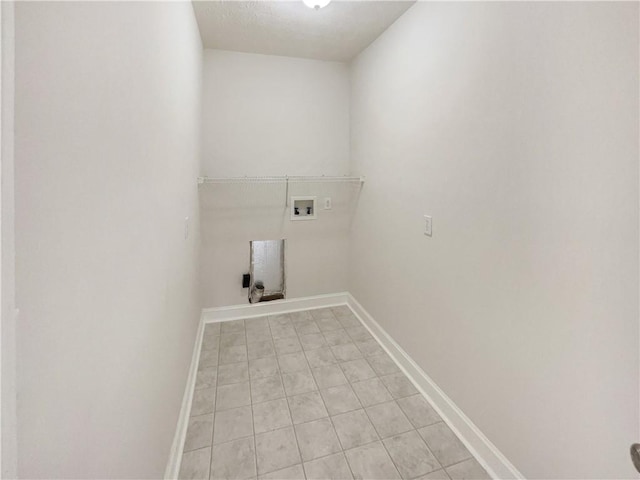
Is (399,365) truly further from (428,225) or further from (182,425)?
(182,425)

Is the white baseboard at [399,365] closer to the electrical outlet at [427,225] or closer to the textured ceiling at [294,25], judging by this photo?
the electrical outlet at [427,225]

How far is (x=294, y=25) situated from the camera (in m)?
2.23

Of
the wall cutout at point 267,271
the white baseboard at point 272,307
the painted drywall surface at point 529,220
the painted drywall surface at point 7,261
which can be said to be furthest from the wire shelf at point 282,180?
the painted drywall surface at point 7,261

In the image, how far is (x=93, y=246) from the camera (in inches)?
25.4

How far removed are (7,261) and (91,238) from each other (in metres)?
0.33

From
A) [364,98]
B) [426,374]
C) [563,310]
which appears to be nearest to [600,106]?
[563,310]

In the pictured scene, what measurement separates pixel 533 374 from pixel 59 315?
1.56 metres

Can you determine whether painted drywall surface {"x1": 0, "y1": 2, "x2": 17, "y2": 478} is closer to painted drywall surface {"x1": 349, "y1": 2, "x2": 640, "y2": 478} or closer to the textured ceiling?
painted drywall surface {"x1": 349, "y1": 2, "x2": 640, "y2": 478}

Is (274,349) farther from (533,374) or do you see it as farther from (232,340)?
(533,374)

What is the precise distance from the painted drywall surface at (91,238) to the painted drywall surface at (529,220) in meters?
1.41

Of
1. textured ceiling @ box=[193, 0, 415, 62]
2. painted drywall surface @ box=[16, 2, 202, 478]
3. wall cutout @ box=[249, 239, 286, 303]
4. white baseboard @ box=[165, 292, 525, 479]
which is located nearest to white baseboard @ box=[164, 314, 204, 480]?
white baseboard @ box=[165, 292, 525, 479]

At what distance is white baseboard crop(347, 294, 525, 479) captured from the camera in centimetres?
138

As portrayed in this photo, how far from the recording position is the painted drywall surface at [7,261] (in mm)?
323

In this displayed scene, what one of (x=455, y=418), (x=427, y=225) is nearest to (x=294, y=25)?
(x=427, y=225)
